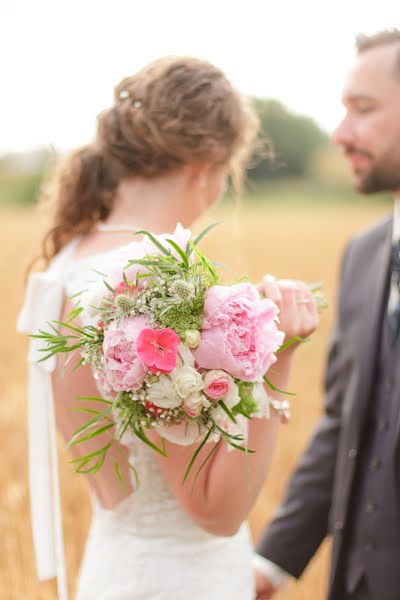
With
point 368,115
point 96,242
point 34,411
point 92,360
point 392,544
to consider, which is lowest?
point 392,544

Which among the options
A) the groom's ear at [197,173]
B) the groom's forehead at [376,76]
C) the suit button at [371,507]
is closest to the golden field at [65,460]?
the groom's ear at [197,173]

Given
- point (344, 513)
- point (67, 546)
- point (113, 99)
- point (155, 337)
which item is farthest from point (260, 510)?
point (155, 337)

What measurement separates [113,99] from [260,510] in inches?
117

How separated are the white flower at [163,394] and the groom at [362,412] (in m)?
1.33

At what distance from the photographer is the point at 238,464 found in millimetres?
1630

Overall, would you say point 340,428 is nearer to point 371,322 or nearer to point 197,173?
point 371,322

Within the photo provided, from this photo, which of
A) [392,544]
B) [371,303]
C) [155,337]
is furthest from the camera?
[371,303]

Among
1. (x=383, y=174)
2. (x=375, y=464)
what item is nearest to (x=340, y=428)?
(x=375, y=464)

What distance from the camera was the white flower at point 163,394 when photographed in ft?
4.42

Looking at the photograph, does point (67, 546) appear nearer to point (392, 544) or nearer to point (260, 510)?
point (260, 510)

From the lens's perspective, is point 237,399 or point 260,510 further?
point 260,510

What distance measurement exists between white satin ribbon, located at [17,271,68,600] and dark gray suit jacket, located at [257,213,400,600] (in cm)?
110

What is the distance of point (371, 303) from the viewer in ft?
9.14

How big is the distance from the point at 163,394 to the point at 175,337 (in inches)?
4.3
